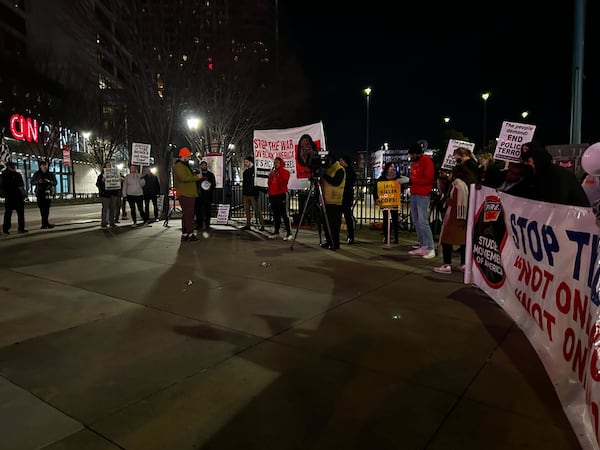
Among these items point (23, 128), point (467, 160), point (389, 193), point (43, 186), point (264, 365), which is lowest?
point (264, 365)

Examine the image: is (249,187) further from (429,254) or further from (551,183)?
(551,183)

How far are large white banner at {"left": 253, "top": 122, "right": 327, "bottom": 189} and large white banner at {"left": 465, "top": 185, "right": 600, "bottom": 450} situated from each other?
6.67 meters

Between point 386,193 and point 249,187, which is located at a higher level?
point 249,187

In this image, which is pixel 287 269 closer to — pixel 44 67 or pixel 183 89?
pixel 183 89

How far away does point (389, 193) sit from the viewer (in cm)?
883

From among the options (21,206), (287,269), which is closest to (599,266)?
(287,269)

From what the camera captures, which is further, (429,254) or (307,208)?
(307,208)

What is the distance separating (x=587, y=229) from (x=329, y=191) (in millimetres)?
5729

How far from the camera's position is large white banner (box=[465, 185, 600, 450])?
7.79 ft

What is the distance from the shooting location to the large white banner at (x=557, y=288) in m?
2.37

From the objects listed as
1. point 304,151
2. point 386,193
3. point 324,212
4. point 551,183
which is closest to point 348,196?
point 386,193

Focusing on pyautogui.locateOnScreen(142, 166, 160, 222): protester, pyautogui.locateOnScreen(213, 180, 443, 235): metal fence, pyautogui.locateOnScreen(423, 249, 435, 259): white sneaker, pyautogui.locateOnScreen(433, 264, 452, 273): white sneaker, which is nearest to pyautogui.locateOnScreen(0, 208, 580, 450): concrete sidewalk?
pyautogui.locateOnScreen(433, 264, 452, 273): white sneaker

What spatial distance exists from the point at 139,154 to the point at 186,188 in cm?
536

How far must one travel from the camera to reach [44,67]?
32.8m
